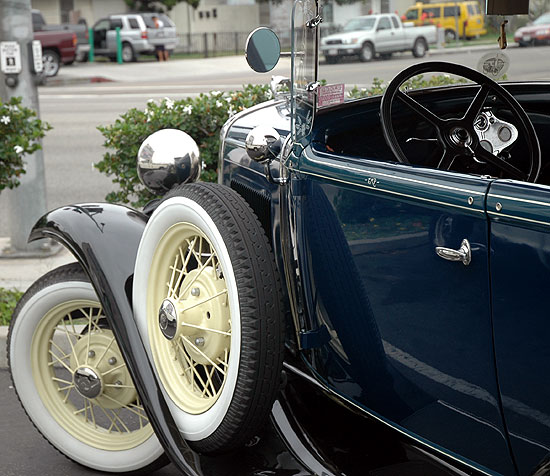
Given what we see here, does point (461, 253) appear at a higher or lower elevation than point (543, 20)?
lower

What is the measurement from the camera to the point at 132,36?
88.2 ft

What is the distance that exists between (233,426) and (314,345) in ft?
1.08

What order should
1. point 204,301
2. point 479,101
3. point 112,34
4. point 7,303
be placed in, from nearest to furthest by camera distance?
point 479,101
point 204,301
point 7,303
point 112,34

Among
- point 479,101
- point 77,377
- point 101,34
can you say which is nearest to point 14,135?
point 77,377

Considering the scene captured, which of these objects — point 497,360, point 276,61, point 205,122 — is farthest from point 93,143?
point 497,360

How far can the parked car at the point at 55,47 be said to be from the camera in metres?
22.8

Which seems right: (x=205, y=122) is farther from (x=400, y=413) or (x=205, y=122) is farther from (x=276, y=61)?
(x=400, y=413)

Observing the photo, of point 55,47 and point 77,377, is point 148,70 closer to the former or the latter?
point 55,47

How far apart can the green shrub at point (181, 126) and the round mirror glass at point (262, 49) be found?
236 centimetres

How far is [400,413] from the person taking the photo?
225 centimetres

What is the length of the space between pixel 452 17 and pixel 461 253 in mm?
819

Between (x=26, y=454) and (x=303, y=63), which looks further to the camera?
(x=26, y=454)

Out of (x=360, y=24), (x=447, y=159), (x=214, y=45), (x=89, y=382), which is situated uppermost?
(x=360, y=24)

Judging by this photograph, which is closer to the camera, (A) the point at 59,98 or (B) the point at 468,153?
(B) the point at 468,153
